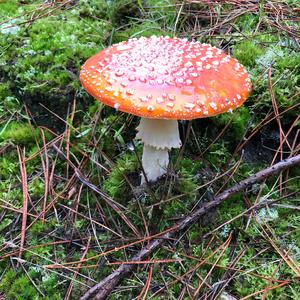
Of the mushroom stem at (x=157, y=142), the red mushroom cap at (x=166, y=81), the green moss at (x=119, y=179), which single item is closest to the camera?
the red mushroom cap at (x=166, y=81)

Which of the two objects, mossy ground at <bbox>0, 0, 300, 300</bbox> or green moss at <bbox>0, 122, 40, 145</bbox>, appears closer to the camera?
mossy ground at <bbox>0, 0, 300, 300</bbox>

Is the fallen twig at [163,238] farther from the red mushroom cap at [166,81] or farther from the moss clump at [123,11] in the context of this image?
the moss clump at [123,11]

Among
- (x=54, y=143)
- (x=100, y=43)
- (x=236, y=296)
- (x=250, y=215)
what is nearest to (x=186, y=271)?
(x=236, y=296)

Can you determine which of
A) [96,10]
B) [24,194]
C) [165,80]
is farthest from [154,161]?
[96,10]

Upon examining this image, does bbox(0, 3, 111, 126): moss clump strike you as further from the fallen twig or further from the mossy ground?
the fallen twig

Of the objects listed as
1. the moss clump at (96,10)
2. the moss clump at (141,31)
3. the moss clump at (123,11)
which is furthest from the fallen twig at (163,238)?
the moss clump at (96,10)

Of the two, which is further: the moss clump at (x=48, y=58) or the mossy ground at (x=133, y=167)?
the moss clump at (x=48, y=58)

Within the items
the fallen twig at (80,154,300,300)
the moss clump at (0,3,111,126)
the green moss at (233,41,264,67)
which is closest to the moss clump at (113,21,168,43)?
the moss clump at (0,3,111,126)
